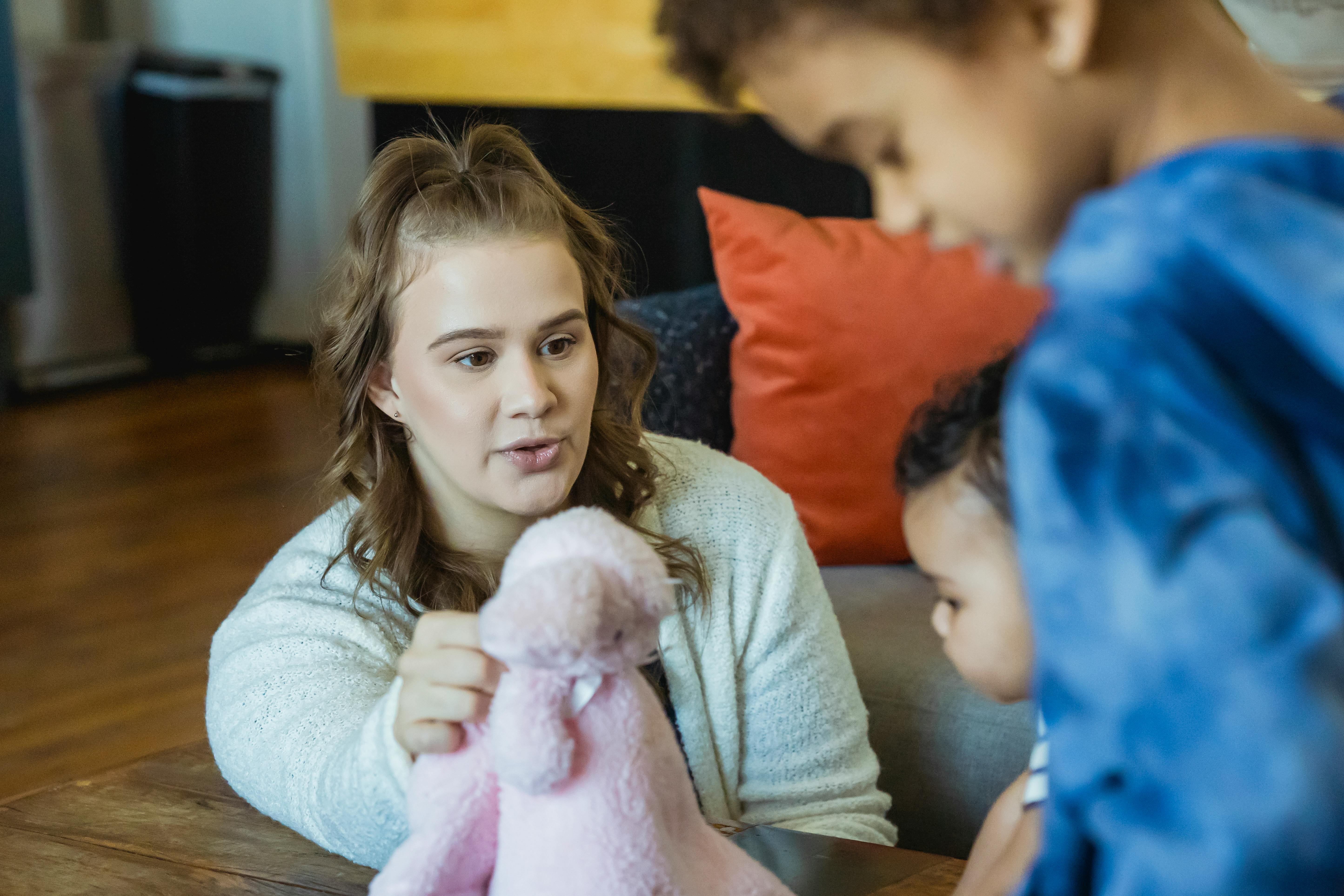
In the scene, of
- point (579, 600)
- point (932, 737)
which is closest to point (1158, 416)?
point (579, 600)

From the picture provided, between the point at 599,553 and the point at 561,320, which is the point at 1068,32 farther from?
the point at 561,320

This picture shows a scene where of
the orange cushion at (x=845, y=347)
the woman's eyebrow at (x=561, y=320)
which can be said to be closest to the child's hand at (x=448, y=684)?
the woman's eyebrow at (x=561, y=320)

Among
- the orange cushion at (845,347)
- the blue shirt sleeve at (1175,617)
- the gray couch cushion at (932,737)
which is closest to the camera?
the blue shirt sleeve at (1175,617)

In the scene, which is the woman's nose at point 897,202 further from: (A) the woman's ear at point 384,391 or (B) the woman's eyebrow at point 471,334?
(A) the woman's ear at point 384,391

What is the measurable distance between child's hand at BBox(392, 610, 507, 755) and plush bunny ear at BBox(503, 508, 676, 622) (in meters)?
0.05

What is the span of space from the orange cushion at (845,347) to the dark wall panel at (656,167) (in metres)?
1.06

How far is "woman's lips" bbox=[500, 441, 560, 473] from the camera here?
1.09 metres

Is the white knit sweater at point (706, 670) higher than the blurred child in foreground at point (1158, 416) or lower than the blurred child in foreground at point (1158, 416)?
lower

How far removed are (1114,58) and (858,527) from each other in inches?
50.6

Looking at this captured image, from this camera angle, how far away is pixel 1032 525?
0.43m

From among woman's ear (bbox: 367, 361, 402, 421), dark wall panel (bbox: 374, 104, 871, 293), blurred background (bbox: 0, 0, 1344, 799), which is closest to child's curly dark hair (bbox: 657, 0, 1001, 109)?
woman's ear (bbox: 367, 361, 402, 421)

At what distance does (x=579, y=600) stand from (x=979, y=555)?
0.71 ft

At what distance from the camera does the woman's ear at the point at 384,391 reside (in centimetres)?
120

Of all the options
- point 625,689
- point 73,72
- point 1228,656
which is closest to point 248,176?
point 73,72
